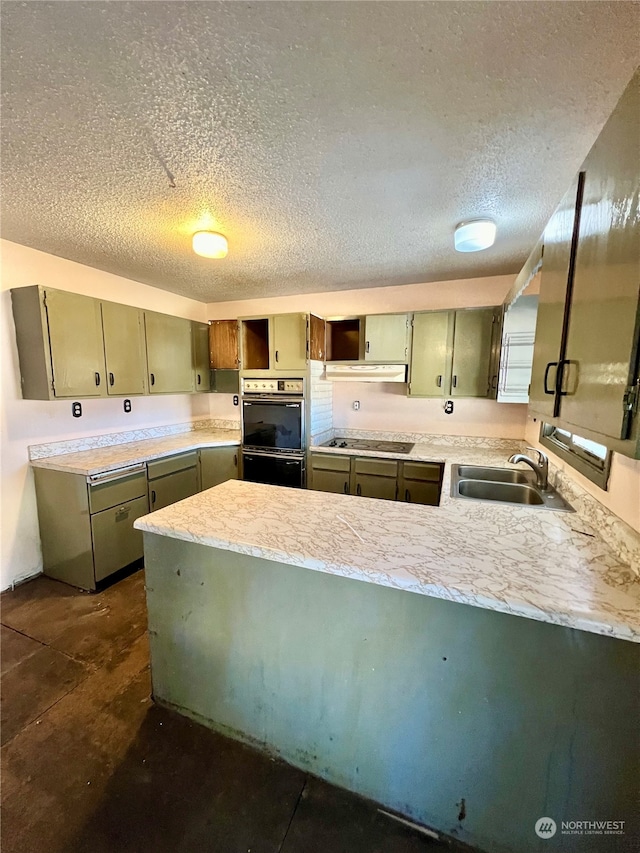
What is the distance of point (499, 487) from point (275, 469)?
206 centimetres

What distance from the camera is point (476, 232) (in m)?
1.98

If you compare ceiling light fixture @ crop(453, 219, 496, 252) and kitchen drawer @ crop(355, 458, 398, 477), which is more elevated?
ceiling light fixture @ crop(453, 219, 496, 252)

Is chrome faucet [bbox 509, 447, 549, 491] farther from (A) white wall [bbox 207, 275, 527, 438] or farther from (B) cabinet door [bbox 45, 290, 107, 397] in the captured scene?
(B) cabinet door [bbox 45, 290, 107, 397]

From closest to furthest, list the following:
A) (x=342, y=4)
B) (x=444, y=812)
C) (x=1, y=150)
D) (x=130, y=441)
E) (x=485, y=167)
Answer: (x=342, y=4) → (x=444, y=812) → (x=1, y=150) → (x=485, y=167) → (x=130, y=441)

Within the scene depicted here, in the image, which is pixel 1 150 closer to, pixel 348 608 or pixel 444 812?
pixel 348 608

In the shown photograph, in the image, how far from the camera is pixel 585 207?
0.93 m

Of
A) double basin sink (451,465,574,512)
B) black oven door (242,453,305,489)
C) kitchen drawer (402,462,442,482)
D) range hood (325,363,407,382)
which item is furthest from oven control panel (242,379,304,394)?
double basin sink (451,465,574,512)

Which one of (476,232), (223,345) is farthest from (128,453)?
(476,232)

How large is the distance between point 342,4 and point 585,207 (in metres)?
0.85

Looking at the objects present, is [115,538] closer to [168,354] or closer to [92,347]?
[92,347]

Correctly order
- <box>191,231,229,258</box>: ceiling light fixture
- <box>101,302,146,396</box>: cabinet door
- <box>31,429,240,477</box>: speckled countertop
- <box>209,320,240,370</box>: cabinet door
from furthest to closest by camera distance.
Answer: <box>209,320,240,370</box>: cabinet door
<box>101,302,146,396</box>: cabinet door
<box>31,429,240,477</box>: speckled countertop
<box>191,231,229,258</box>: ceiling light fixture

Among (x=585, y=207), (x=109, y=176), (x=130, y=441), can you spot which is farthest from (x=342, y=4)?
(x=130, y=441)

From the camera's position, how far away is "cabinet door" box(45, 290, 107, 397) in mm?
2318

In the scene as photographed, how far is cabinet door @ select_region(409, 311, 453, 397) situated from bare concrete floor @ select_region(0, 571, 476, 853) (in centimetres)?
277
